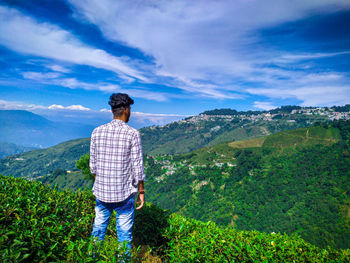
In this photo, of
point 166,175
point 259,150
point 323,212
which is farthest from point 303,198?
point 166,175

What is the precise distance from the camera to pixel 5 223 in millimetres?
2988

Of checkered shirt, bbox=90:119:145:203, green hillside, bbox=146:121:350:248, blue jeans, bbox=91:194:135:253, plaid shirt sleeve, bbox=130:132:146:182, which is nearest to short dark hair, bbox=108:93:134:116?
checkered shirt, bbox=90:119:145:203

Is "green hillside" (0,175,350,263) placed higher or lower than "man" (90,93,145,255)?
lower

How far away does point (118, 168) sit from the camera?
3117mm

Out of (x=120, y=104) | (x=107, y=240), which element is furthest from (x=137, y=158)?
(x=107, y=240)

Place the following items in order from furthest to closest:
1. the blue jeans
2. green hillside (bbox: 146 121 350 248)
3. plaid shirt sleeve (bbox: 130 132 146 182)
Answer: green hillside (bbox: 146 121 350 248) → the blue jeans → plaid shirt sleeve (bbox: 130 132 146 182)

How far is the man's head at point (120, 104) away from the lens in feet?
10.7

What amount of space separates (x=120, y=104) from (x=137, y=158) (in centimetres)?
104

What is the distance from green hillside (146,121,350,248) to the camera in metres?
89.9

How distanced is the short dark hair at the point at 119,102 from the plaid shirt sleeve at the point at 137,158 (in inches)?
22.4

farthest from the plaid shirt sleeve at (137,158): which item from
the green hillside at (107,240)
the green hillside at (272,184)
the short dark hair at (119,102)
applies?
the green hillside at (272,184)

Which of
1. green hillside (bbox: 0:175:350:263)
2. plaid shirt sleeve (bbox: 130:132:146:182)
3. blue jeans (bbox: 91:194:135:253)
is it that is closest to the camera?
green hillside (bbox: 0:175:350:263)

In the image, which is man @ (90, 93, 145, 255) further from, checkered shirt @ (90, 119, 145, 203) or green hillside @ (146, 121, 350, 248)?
green hillside @ (146, 121, 350, 248)

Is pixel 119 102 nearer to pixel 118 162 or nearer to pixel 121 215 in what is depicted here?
pixel 118 162
